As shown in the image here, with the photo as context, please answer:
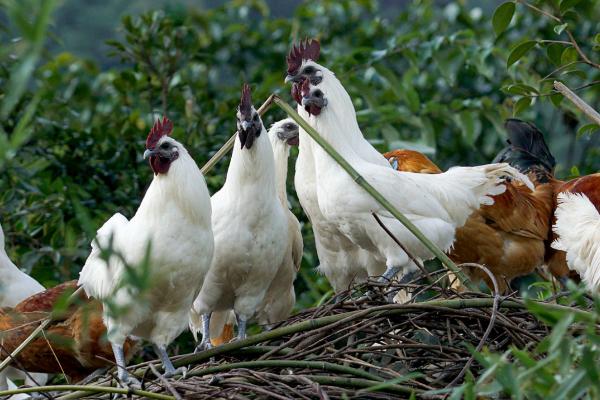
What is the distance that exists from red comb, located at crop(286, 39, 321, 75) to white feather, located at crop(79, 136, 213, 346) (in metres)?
0.93

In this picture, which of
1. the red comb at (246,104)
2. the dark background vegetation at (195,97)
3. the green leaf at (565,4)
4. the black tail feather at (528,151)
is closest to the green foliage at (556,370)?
the green leaf at (565,4)

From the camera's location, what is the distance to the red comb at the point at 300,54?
4465 millimetres

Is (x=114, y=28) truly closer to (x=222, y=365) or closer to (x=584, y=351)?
(x=222, y=365)

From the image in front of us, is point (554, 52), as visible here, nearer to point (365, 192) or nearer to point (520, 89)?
point (520, 89)

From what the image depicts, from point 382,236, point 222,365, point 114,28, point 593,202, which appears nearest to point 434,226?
point 382,236

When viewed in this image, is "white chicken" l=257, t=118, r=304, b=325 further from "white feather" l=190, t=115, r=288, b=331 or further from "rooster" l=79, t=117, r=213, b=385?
"rooster" l=79, t=117, r=213, b=385

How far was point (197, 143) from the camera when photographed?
19.8 feet

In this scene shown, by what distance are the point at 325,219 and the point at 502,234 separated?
1.06 metres

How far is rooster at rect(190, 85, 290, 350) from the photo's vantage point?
407cm

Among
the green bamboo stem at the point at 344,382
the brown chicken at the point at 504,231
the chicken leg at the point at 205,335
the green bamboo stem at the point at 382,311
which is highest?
the green bamboo stem at the point at 382,311

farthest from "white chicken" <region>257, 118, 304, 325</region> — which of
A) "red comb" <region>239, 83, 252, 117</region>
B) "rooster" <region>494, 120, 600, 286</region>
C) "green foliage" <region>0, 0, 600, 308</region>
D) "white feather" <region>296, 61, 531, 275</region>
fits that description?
"rooster" <region>494, 120, 600, 286</region>

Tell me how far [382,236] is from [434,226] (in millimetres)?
292

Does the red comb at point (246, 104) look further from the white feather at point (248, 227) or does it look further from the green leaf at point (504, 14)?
the green leaf at point (504, 14)

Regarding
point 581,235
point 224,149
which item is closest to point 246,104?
point 224,149
